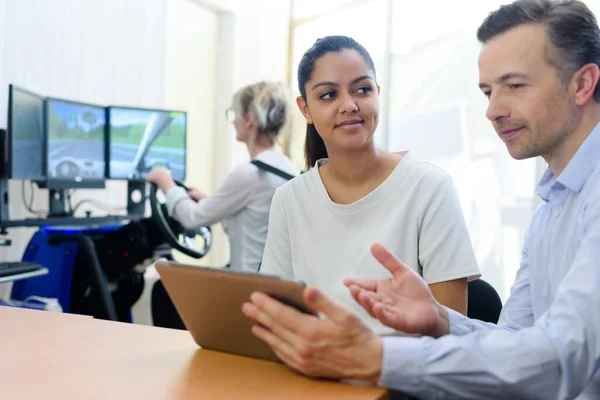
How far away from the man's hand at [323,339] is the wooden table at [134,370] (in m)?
0.03

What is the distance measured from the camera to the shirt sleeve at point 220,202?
2621mm

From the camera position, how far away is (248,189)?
2.63 meters

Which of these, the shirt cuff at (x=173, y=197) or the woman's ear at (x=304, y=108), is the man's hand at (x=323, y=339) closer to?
the woman's ear at (x=304, y=108)

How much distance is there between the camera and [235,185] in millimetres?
2627

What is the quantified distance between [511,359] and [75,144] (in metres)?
2.53

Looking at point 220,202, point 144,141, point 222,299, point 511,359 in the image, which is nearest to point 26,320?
point 222,299

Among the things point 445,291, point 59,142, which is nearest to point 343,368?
point 445,291

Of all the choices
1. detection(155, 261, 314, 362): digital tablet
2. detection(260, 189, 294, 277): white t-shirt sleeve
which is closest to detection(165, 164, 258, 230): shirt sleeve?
detection(260, 189, 294, 277): white t-shirt sleeve

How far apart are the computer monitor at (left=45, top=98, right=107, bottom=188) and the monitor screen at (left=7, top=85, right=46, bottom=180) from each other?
0.04m

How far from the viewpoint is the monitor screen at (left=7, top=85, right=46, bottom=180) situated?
2.57 metres

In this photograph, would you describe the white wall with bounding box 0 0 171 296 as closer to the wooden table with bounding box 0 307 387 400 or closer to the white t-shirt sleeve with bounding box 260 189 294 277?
the white t-shirt sleeve with bounding box 260 189 294 277

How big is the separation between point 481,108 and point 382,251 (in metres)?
3.68

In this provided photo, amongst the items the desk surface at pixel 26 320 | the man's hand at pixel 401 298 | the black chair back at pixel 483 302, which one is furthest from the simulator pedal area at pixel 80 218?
the man's hand at pixel 401 298

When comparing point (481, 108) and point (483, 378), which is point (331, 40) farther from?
point (481, 108)
